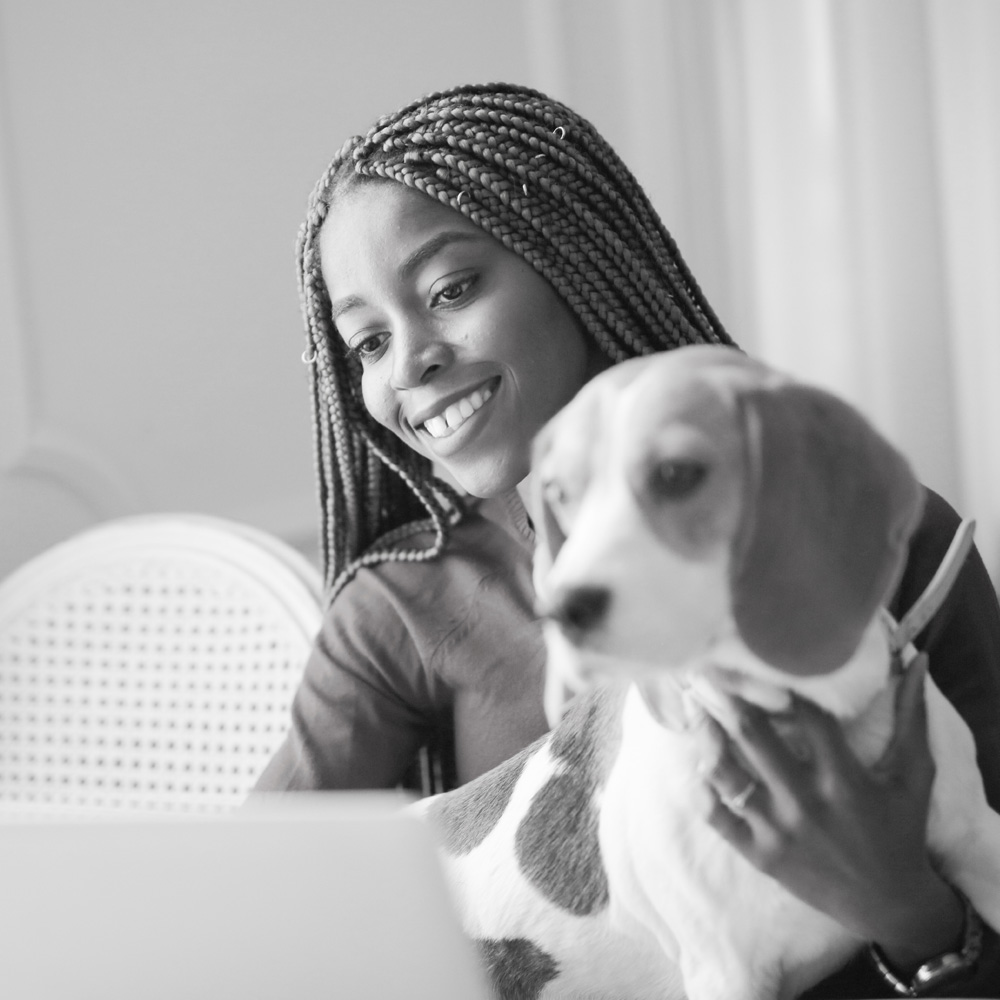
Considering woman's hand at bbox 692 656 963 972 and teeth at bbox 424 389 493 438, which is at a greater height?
teeth at bbox 424 389 493 438

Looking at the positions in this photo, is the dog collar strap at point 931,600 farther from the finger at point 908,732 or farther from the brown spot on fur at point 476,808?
the brown spot on fur at point 476,808

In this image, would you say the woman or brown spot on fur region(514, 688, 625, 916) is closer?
brown spot on fur region(514, 688, 625, 916)

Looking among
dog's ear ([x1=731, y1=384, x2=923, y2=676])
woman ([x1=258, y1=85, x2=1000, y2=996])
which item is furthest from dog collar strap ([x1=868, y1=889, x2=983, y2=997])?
dog's ear ([x1=731, y1=384, x2=923, y2=676])

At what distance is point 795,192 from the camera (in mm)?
2115

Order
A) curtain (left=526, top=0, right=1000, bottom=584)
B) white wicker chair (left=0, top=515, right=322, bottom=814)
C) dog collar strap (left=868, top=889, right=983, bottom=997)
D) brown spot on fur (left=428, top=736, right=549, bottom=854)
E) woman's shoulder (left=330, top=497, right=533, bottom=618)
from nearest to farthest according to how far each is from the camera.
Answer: dog collar strap (left=868, top=889, right=983, bottom=997), brown spot on fur (left=428, top=736, right=549, bottom=854), woman's shoulder (left=330, top=497, right=533, bottom=618), white wicker chair (left=0, top=515, right=322, bottom=814), curtain (left=526, top=0, right=1000, bottom=584)

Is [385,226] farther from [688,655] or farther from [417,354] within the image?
[688,655]

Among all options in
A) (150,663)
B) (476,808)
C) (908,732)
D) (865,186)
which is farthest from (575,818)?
(865,186)

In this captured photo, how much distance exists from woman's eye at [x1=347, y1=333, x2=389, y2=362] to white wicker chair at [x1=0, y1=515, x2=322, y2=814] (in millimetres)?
520

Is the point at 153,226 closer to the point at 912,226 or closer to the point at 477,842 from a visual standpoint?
the point at 912,226

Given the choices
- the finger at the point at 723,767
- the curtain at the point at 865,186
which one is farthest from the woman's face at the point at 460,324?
the curtain at the point at 865,186

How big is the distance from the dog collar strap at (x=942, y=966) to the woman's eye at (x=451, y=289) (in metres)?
0.62

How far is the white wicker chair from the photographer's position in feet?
5.52

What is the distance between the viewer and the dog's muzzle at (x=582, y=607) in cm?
61

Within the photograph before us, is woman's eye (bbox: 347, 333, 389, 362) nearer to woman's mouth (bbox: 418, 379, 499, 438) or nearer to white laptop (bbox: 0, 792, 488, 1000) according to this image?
woman's mouth (bbox: 418, 379, 499, 438)
